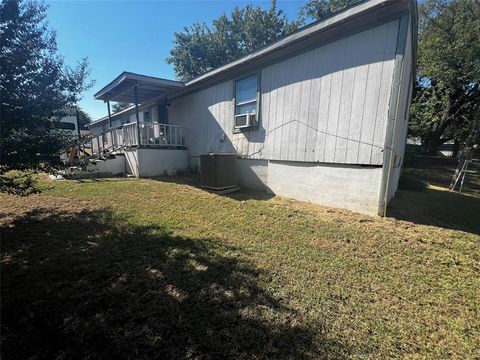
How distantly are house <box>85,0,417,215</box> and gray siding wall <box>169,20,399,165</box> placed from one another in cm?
2

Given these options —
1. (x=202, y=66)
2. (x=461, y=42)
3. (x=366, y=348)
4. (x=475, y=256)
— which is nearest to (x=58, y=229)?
(x=366, y=348)

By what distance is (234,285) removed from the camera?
2404 mm

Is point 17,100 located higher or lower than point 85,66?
lower

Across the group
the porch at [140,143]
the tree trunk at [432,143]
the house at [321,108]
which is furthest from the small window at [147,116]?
the tree trunk at [432,143]

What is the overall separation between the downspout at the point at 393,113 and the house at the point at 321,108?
0.05 ft

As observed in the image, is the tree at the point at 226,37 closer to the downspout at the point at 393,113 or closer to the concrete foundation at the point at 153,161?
the concrete foundation at the point at 153,161

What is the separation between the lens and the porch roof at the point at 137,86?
25.7 feet

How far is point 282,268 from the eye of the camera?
2748 mm

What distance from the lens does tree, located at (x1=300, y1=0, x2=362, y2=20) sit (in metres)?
17.4

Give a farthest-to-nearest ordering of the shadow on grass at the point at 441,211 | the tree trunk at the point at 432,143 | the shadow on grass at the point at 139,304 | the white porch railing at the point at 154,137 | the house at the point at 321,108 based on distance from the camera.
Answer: the tree trunk at the point at 432,143, the white porch railing at the point at 154,137, the shadow on grass at the point at 441,211, the house at the point at 321,108, the shadow on grass at the point at 139,304

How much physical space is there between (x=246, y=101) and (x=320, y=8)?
56.4ft

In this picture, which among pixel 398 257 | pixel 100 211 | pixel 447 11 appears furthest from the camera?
pixel 447 11

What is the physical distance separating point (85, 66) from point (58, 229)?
2786mm

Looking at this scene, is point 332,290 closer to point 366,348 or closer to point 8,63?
point 366,348
